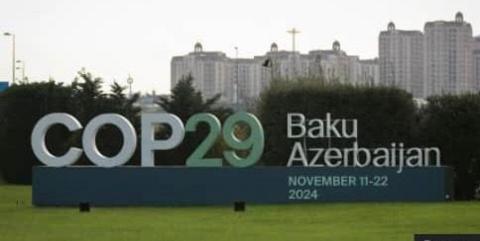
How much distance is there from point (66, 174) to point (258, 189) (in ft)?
17.4

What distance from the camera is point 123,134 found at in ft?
87.7

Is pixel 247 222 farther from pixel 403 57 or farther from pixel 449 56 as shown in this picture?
pixel 449 56

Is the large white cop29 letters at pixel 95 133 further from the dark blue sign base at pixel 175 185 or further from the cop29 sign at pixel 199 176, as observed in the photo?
the dark blue sign base at pixel 175 185

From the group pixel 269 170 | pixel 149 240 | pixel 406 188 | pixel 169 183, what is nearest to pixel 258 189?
pixel 269 170

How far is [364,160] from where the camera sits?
29969 millimetres

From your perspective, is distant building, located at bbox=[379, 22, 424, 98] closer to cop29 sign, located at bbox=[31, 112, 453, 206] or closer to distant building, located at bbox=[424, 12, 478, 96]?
distant building, located at bbox=[424, 12, 478, 96]

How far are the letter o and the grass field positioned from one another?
166 centimetres

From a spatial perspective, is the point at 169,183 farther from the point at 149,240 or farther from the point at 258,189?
the point at 149,240

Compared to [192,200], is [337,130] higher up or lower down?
higher up

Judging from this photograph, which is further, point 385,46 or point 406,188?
point 385,46

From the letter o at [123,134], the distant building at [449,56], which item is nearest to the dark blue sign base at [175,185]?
the letter o at [123,134]

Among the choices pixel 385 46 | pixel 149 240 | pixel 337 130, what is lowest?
pixel 149 240

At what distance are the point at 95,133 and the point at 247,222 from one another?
7.45 m

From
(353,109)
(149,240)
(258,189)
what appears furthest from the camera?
(353,109)
